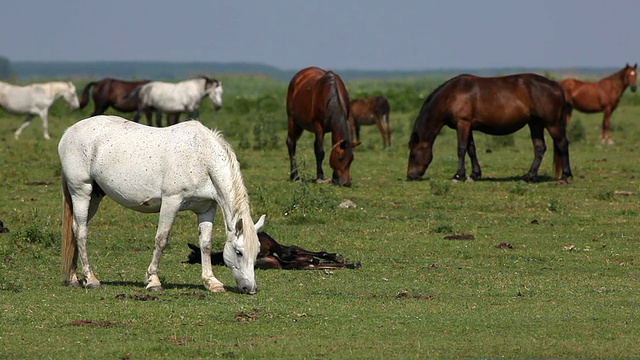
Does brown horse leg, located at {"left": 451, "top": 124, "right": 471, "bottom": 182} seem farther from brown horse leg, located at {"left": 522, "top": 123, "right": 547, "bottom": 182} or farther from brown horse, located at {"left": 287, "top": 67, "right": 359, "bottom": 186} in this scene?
brown horse, located at {"left": 287, "top": 67, "right": 359, "bottom": 186}

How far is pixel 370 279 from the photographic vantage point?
38.4 ft

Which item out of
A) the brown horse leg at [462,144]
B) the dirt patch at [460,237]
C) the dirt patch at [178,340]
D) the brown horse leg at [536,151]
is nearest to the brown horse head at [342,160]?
the brown horse leg at [462,144]

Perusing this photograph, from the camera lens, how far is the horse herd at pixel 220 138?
10398 mm

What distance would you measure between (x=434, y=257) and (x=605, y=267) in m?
2.04

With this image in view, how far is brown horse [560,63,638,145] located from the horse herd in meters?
0.04

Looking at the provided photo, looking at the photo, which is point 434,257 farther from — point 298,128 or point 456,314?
point 298,128

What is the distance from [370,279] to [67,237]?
3.19 m

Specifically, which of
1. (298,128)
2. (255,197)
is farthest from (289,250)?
(298,128)

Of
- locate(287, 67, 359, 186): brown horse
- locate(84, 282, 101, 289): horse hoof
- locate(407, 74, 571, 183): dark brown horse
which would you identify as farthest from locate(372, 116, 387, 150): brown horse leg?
locate(84, 282, 101, 289): horse hoof

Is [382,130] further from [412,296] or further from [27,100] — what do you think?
[412,296]

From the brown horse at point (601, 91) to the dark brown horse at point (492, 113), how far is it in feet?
43.6

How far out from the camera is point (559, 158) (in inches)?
853

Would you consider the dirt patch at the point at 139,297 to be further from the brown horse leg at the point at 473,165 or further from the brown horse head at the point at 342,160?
the brown horse leg at the point at 473,165

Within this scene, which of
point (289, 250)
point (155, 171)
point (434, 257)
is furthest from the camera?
point (434, 257)
